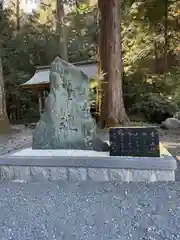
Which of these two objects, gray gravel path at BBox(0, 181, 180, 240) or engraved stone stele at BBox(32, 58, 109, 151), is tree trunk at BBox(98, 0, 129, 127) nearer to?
engraved stone stele at BBox(32, 58, 109, 151)

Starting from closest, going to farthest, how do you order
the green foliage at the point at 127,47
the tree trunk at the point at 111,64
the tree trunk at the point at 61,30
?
the tree trunk at the point at 111,64
the green foliage at the point at 127,47
the tree trunk at the point at 61,30

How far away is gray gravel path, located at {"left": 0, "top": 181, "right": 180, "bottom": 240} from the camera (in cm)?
238

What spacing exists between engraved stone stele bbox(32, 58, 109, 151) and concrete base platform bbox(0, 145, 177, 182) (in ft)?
1.86

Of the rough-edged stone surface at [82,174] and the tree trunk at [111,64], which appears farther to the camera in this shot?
the tree trunk at [111,64]

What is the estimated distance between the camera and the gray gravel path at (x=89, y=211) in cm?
238

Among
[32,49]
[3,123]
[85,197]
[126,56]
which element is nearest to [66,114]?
[85,197]

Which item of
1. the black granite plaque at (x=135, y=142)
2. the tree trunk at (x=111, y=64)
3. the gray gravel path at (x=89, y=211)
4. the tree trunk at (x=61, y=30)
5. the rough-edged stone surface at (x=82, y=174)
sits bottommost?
the gray gravel path at (x=89, y=211)

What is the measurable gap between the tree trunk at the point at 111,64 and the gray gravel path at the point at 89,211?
6042 millimetres

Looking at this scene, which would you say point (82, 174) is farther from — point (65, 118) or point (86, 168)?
point (65, 118)

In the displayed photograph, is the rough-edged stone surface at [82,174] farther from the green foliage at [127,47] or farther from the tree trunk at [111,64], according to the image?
the green foliage at [127,47]

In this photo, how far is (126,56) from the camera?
15.3 meters

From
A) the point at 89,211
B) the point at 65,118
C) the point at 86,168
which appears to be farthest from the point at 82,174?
the point at 65,118

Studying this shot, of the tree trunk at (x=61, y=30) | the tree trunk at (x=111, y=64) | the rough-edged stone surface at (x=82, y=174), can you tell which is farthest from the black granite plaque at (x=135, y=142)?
the tree trunk at (x=61, y=30)

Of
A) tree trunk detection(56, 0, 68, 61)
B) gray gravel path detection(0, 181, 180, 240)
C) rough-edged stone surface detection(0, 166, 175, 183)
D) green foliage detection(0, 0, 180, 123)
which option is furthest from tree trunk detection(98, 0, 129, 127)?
tree trunk detection(56, 0, 68, 61)
